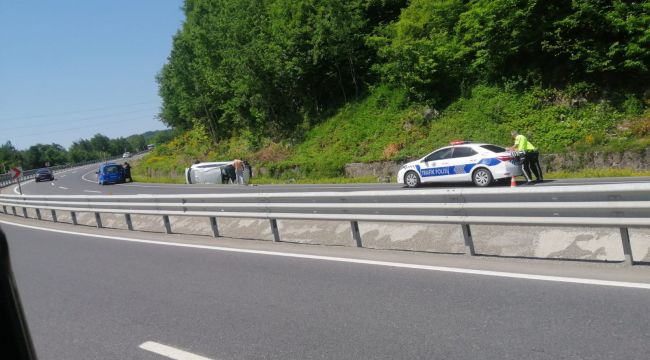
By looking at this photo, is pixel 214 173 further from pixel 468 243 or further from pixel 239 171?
pixel 468 243

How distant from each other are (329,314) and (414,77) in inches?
947

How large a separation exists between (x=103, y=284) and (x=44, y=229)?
1072 cm

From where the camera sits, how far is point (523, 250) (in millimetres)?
6859

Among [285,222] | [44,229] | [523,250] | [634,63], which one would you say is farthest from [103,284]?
[634,63]

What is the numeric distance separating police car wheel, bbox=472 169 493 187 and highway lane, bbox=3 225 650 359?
9660 mm

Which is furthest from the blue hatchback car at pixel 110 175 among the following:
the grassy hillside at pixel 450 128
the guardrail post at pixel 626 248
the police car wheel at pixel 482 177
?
the guardrail post at pixel 626 248

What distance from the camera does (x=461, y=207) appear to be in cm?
695

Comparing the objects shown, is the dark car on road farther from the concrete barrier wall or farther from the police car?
the concrete barrier wall

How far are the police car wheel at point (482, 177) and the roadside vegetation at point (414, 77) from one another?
3787 mm

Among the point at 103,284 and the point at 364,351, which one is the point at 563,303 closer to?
the point at 364,351

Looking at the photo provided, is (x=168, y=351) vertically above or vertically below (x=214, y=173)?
below

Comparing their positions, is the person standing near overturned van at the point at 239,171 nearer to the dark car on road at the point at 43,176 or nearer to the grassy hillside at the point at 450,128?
the grassy hillside at the point at 450,128

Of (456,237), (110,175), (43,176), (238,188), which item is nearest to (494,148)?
(456,237)

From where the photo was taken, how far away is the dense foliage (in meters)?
21.3
